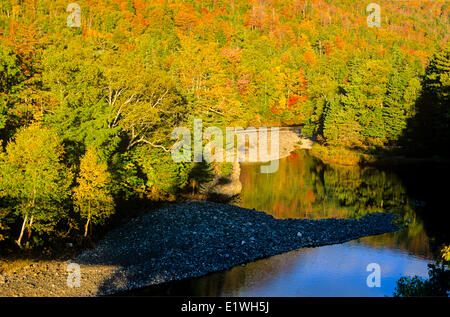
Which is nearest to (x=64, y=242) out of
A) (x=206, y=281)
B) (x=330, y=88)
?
(x=206, y=281)

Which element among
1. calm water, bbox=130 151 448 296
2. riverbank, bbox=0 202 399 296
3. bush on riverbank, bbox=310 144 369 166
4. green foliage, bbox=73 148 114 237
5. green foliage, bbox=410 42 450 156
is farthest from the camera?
bush on riverbank, bbox=310 144 369 166

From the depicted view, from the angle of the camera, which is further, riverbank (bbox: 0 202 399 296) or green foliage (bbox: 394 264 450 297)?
riverbank (bbox: 0 202 399 296)

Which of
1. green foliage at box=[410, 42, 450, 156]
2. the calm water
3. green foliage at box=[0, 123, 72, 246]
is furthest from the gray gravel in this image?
green foliage at box=[410, 42, 450, 156]

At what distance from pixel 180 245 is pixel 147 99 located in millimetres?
12728

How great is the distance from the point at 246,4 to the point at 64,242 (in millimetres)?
135595

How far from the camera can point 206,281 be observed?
2152 centimetres

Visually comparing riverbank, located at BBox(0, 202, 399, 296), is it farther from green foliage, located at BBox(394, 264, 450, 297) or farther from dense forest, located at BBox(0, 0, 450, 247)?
green foliage, located at BBox(394, 264, 450, 297)

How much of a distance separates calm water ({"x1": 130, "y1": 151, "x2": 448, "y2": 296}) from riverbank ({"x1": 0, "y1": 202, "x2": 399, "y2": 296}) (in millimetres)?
814

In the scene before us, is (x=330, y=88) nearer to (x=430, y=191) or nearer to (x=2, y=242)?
(x=430, y=191)

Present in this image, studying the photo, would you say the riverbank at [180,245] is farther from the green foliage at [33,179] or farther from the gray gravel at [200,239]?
the green foliage at [33,179]

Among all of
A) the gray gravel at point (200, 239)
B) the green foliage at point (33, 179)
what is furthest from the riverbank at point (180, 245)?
the green foliage at point (33, 179)

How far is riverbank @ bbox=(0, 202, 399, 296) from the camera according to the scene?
19.9m

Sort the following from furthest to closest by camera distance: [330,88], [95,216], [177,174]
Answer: [330,88], [177,174], [95,216]

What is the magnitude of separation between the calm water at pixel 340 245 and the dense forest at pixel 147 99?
21.2 feet
